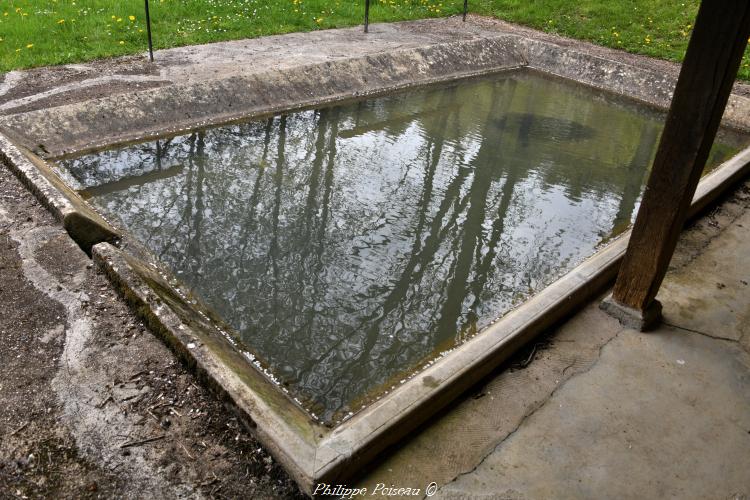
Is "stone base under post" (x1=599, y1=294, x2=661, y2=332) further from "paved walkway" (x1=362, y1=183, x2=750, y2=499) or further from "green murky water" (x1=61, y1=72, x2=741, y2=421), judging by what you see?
"green murky water" (x1=61, y1=72, x2=741, y2=421)

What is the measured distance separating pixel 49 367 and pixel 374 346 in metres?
1.96

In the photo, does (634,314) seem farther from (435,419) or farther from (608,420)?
(435,419)

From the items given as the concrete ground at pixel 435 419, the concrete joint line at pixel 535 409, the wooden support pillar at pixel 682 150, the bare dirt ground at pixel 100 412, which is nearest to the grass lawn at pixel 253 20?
the concrete ground at pixel 435 419

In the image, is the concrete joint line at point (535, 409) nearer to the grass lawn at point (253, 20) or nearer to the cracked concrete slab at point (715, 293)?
the cracked concrete slab at point (715, 293)

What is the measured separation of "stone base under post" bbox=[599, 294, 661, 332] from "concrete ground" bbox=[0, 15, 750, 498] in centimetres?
7

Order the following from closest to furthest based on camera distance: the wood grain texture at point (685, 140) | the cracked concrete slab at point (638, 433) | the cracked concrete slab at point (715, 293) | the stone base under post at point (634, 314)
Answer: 1. the cracked concrete slab at point (638, 433)
2. the wood grain texture at point (685, 140)
3. the stone base under post at point (634, 314)
4. the cracked concrete slab at point (715, 293)

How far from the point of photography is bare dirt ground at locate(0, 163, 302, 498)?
113 inches

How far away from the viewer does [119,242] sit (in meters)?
4.75

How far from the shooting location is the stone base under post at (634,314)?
432cm

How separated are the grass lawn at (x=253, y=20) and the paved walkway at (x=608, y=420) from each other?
742cm

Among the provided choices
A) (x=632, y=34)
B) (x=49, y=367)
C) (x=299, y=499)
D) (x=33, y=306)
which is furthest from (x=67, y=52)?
(x=632, y=34)

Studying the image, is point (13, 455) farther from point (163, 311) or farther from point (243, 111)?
point (243, 111)

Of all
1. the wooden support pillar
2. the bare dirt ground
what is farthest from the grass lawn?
the wooden support pillar

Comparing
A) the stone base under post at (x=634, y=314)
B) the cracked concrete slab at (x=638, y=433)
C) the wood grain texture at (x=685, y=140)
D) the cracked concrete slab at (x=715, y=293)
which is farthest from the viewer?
the cracked concrete slab at (x=715, y=293)
